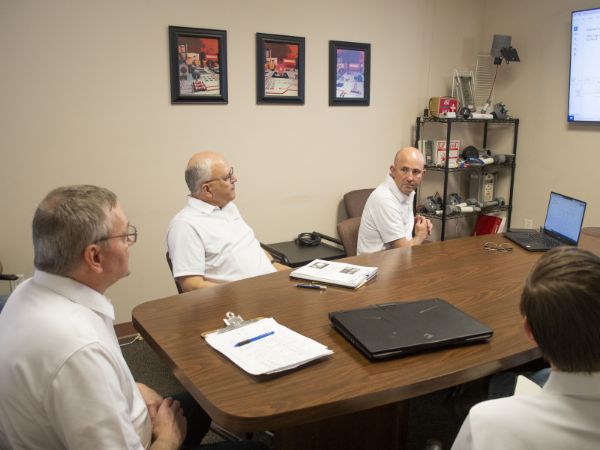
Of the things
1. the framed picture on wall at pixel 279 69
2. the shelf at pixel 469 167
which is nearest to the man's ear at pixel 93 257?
the framed picture on wall at pixel 279 69

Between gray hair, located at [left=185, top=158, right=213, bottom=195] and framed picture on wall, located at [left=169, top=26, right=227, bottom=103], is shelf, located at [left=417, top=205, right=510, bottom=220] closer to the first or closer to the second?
framed picture on wall, located at [left=169, top=26, right=227, bottom=103]

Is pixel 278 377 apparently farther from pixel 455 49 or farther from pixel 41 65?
pixel 455 49

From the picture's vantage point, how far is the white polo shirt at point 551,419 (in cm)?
93

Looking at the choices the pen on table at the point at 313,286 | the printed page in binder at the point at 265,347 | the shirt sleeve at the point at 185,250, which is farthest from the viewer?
the shirt sleeve at the point at 185,250

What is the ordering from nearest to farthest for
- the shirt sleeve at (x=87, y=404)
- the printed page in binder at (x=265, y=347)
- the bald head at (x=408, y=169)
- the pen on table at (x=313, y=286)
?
the shirt sleeve at (x=87, y=404)
the printed page in binder at (x=265, y=347)
the pen on table at (x=313, y=286)
the bald head at (x=408, y=169)

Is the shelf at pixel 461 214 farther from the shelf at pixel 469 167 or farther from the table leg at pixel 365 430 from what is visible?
the table leg at pixel 365 430

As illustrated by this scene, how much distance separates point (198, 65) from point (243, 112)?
1.45 ft

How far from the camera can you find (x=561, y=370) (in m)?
0.97

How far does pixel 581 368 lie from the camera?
95 cm

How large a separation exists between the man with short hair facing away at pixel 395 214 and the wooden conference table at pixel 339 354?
0.44 metres

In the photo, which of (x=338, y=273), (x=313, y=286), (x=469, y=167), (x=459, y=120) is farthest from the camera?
(x=469, y=167)

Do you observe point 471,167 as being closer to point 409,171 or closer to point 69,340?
point 409,171

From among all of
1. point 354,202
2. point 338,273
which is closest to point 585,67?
point 354,202

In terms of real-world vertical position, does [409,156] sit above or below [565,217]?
above
